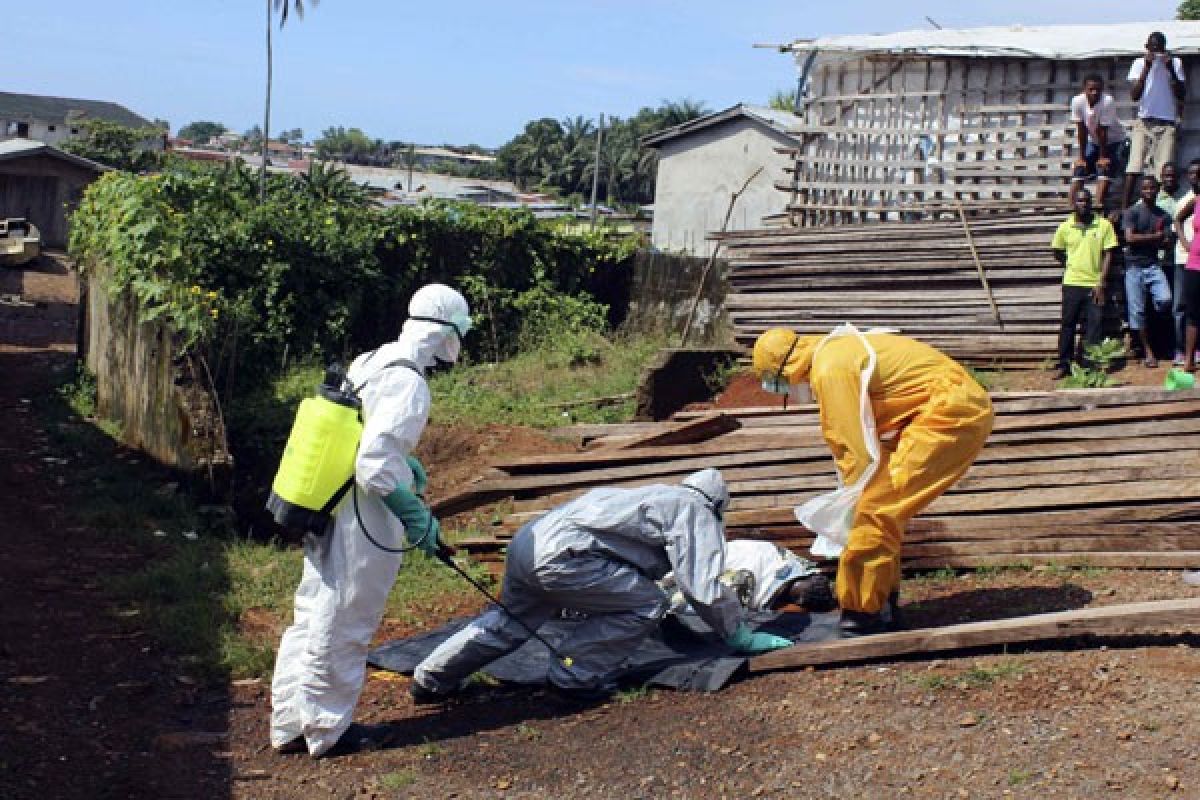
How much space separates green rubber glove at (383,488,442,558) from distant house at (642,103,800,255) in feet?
89.1

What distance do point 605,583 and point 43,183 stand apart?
32816mm

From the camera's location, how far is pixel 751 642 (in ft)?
21.8

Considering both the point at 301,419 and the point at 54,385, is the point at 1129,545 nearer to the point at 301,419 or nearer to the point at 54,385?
the point at 301,419

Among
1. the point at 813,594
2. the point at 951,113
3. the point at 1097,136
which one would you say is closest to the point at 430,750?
the point at 813,594

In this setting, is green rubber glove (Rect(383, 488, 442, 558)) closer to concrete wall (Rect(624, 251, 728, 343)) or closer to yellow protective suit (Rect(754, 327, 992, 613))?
yellow protective suit (Rect(754, 327, 992, 613))

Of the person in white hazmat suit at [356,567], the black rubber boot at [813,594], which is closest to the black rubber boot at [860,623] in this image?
the black rubber boot at [813,594]

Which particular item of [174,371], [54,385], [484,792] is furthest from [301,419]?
[54,385]

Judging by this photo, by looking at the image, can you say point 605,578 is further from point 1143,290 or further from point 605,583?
point 1143,290

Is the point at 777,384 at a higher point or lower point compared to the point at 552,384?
higher

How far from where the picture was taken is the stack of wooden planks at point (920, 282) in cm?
1295

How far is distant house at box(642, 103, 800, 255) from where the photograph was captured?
3338 cm

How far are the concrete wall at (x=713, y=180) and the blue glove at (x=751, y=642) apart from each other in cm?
2600

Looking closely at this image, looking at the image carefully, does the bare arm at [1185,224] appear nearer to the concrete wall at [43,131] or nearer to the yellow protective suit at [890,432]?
the yellow protective suit at [890,432]

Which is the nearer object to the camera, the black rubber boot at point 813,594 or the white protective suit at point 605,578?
the white protective suit at point 605,578
